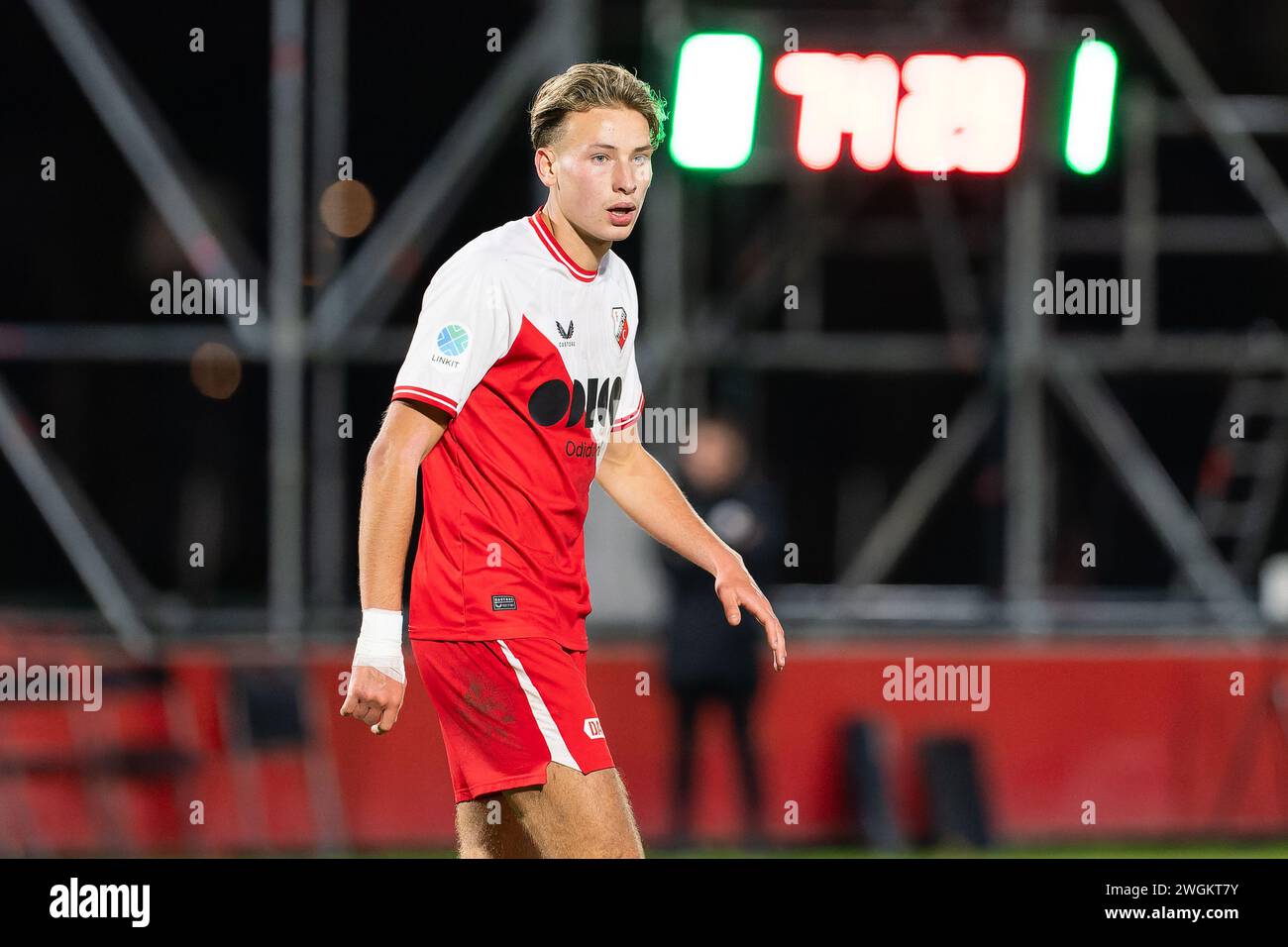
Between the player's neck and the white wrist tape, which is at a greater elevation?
the player's neck

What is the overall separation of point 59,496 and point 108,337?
74 cm

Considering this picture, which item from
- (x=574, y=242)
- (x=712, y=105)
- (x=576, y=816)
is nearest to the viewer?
(x=576, y=816)

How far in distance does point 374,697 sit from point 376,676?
49 millimetres

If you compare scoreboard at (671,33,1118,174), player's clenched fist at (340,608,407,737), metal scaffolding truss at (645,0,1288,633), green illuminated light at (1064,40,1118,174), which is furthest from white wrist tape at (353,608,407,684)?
green illuminated light at (1064,40,1118,174)

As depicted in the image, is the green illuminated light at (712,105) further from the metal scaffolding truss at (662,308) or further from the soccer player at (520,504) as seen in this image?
the soccer player at (520,504)

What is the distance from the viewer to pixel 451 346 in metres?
4.23

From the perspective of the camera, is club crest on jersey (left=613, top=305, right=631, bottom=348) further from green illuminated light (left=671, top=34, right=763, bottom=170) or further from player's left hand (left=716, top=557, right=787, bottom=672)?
green illuminated light (left=671, top=34, right=763, bottom=170)

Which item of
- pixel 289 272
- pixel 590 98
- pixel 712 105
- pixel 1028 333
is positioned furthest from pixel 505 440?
pixel 1028 333

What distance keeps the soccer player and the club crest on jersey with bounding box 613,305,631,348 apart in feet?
0.09

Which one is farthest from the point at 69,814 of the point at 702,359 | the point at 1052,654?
the point at 1052,654

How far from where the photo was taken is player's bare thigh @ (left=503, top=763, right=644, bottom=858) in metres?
4.12

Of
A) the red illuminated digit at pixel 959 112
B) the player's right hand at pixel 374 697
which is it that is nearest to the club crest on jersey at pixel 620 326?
the player's right hand at pixel 374 697

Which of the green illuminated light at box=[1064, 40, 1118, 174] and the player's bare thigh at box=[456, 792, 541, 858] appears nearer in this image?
the player's bare thigh at box=[456, 792, 541, 858]

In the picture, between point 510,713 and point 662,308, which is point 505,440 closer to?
point 510,713
